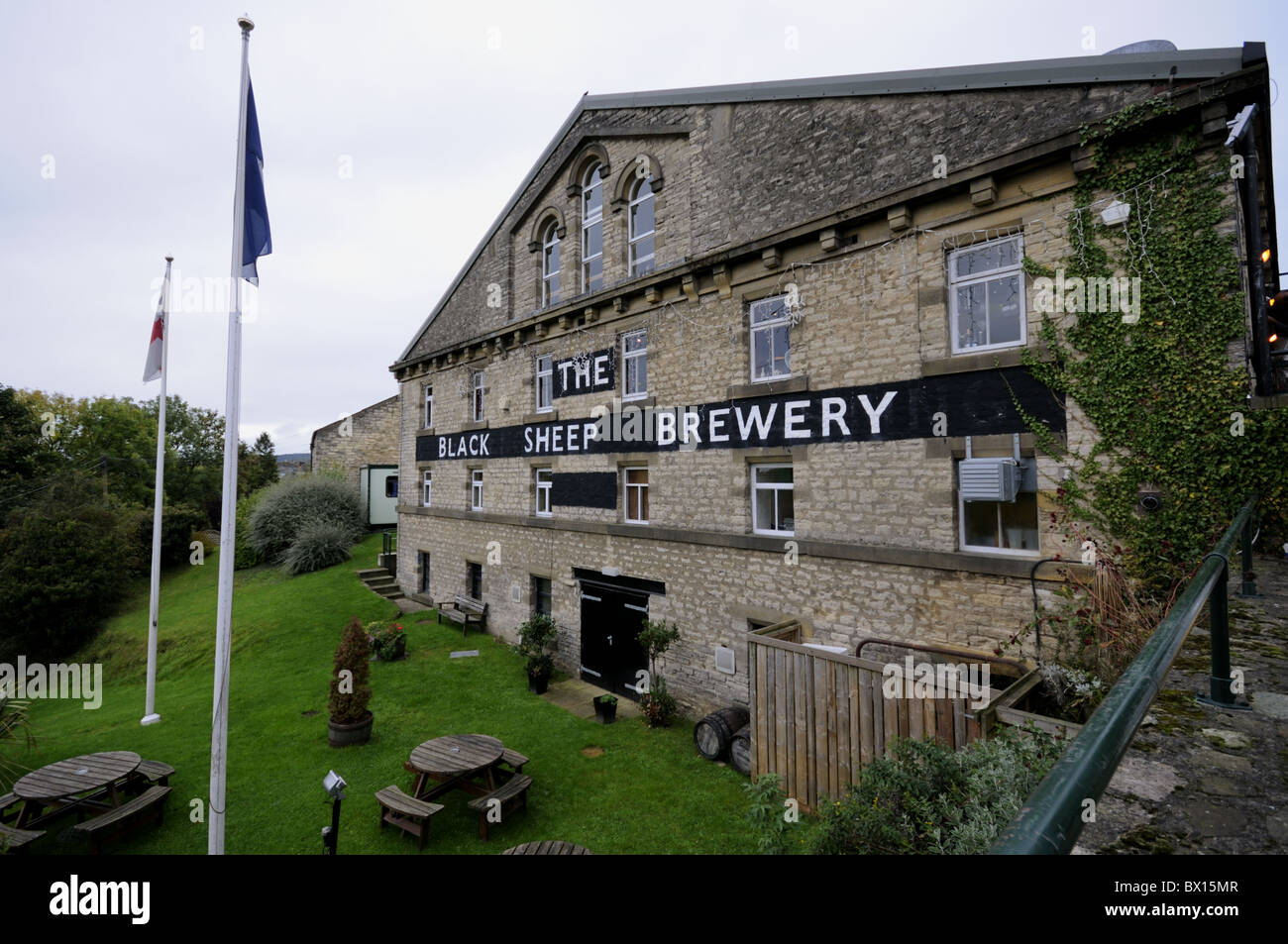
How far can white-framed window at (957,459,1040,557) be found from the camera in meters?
7.45

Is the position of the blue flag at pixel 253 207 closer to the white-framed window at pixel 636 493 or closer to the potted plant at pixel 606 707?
the white-framed window at pixel 636 493

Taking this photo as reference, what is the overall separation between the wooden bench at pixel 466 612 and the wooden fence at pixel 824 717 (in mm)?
11360

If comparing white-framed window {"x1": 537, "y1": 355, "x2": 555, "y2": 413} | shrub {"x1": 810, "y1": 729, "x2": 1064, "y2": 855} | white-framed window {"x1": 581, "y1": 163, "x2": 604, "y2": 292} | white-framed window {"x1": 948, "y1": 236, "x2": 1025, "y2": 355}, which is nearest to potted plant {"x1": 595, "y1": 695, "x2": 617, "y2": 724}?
shrub {"x1": 810, "y1": 729, "x2": 1064, "y2": 855}

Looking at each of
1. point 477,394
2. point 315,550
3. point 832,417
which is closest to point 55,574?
point 315,550

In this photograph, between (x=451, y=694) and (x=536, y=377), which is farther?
(x=536, y=377)

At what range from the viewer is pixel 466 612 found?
17750mm

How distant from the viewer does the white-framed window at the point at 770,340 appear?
33.3ft

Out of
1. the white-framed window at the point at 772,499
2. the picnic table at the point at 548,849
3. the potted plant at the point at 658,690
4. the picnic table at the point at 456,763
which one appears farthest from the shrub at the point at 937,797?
the potted plant at the point at 658,690

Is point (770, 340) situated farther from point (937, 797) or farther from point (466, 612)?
point (466, 612)

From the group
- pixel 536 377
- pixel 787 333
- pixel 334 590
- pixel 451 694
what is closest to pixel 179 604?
pixel 334 590
